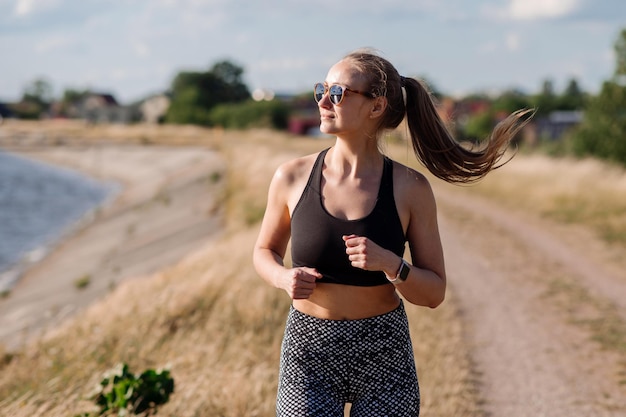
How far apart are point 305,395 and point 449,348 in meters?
4.19

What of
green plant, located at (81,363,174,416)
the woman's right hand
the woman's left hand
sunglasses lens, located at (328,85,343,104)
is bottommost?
green plant, located at (81,363,174,416)

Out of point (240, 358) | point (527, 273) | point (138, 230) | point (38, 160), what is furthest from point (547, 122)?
point (240, 358)

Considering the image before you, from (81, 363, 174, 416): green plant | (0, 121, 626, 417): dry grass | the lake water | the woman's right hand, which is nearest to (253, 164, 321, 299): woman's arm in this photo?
the woman's right hand

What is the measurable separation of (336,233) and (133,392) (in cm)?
192

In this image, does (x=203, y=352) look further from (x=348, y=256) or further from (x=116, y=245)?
(x=116, y=245)

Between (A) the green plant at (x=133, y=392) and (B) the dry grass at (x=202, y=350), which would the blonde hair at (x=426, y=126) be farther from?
(A) the green plant at (x=133, y=392)

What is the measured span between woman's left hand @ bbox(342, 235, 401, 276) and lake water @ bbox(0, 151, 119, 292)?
53.9 ft

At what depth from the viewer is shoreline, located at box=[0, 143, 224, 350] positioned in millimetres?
13922

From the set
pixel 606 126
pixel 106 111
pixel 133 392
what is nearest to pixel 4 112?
pixel 106 111

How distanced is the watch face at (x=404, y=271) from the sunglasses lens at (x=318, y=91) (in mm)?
651

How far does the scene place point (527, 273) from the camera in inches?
404

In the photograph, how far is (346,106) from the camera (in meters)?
2.79

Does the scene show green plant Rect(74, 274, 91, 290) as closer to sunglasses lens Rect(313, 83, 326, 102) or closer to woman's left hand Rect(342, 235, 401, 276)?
sunglasses lens Rect(313, 83, 326, 102)

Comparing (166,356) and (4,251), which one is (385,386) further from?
(4,251)
